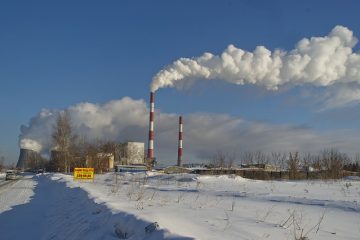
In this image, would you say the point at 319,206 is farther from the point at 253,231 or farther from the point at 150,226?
the point at 150,226

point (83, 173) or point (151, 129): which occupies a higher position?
point (151, 129)

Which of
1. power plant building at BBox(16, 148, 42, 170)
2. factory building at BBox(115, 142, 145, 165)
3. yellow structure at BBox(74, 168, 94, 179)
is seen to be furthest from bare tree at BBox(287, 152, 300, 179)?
power plant building at BBox(16, 148, 42, 170)

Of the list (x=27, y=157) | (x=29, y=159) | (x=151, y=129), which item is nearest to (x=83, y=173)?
(x=151, y=129)

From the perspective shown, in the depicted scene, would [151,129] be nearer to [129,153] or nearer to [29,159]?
[129,153]

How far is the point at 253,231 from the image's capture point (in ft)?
24.7

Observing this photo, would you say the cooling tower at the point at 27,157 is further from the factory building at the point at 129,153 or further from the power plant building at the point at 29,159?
the factory building at the point at 129,153

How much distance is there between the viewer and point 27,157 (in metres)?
150

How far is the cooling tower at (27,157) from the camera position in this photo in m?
146

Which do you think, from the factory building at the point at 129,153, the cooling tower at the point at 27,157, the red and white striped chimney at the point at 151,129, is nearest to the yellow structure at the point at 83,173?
the red and white striped chimney at the point at 151,129

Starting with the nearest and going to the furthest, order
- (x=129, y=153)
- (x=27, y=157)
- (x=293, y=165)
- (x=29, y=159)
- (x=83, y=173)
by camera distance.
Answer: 1. (x=83, y=173)
2. (x=293, y=165)
3. (x=129, y=153)
4. (x=29, y=159)
5. (x=27, y=157)

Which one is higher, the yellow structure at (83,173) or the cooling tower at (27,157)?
the cooling tower at (27,157)

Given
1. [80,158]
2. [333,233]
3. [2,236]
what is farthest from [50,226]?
[80,158]

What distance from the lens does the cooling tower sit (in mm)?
146375

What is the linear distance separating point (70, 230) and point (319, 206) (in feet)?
22.8
